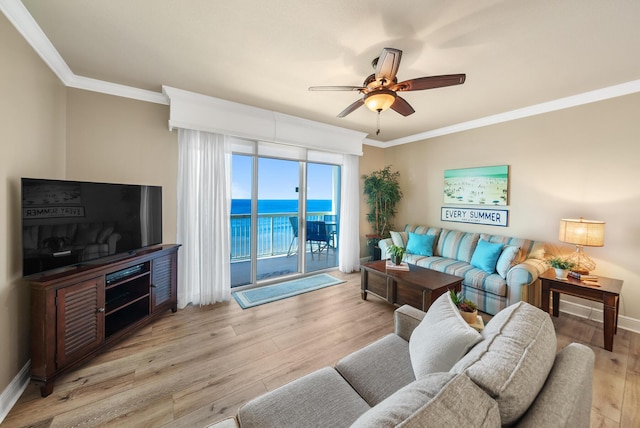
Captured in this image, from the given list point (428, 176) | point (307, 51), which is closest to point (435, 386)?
point (307, 51)

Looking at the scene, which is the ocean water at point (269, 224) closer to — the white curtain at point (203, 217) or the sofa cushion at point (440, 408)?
the white curtain at point (203, 217)

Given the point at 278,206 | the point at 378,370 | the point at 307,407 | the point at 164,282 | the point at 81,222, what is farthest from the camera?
the point at 278,206

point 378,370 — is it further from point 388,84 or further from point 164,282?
point 164,282

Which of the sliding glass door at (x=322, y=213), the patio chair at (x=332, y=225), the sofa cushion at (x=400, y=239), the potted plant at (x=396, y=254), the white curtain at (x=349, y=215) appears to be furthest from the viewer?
the patio chair at (x=332, y=225)

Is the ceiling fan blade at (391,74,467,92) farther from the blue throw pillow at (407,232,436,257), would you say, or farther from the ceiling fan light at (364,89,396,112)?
the blue throw pillow at (407,232,436,257)

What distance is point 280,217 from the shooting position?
4820 millimetres

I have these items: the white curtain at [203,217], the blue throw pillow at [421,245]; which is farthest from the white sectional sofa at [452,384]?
the blue throw pillow at [421,245]

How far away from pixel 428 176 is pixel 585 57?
2450 millimetres

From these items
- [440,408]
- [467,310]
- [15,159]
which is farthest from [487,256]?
[15,159]

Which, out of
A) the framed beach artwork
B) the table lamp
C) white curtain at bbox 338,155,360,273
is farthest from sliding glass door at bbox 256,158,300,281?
the table lamp

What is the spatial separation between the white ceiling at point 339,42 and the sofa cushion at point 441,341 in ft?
6.30

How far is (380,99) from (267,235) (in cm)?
351

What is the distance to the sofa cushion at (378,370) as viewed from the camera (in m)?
1.22

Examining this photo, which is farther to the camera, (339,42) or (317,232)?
(317,232)
